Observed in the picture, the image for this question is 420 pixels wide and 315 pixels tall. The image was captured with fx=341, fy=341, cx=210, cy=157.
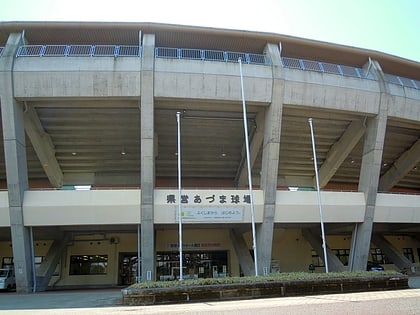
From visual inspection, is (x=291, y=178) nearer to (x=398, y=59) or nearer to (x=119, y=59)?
(x=398, y=59)

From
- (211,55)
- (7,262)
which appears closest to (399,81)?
(211,55)

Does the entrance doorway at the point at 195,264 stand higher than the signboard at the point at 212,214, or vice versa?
the signboard at the point at 212,214

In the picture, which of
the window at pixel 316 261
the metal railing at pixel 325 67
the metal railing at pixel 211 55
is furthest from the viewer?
the window at pixel 316 261

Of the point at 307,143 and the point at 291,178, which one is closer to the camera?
the point at 307,143

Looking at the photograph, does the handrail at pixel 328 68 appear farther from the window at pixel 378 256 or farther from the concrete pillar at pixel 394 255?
the window at pixel 378 256

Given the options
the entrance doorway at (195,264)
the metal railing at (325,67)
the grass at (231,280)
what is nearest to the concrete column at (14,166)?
the grass at (231,280)

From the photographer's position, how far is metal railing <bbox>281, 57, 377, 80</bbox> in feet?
63.5

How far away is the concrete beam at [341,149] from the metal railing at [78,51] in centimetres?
1374

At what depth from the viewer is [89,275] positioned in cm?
2500

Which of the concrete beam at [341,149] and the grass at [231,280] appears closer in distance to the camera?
the grass at [231,280]

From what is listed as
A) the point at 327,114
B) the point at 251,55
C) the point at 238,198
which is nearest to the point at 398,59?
the point at 327,114

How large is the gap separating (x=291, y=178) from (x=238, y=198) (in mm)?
10338

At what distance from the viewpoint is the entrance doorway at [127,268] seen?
83.1 ft

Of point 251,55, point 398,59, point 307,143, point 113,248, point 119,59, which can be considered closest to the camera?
point 119,59
